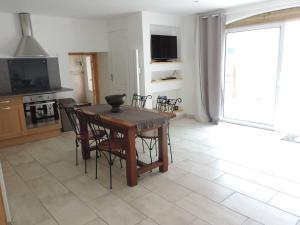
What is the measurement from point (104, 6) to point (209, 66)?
2.49 m

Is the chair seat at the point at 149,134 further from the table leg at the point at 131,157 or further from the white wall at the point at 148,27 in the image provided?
the white wall at the point at 148,27

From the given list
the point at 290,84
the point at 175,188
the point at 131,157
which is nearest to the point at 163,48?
the point at 290,84

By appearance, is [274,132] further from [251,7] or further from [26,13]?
[26,13]

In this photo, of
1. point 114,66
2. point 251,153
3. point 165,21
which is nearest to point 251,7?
point 165,21

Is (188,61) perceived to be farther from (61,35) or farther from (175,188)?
(175,188)

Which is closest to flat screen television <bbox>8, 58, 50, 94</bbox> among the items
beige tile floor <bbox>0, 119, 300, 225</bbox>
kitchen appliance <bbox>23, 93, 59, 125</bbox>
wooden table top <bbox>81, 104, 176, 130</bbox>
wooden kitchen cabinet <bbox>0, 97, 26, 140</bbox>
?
kitchen appliance <bbox>23, 93, 59, 125</bbox>

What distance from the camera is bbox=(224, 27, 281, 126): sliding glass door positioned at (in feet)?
15.8

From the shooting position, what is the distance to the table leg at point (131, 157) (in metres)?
2.78

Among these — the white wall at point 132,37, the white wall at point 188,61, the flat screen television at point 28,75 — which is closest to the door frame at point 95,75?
the white wall at point 132,37

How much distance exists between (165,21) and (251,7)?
1.75m

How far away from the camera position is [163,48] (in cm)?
552

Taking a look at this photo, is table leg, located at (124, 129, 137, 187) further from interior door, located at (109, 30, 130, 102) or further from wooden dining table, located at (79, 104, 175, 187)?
interior door, located at (109, 30, 130, 102)

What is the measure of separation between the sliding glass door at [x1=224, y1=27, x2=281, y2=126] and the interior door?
2.25 metres

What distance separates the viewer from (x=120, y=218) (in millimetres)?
2330
